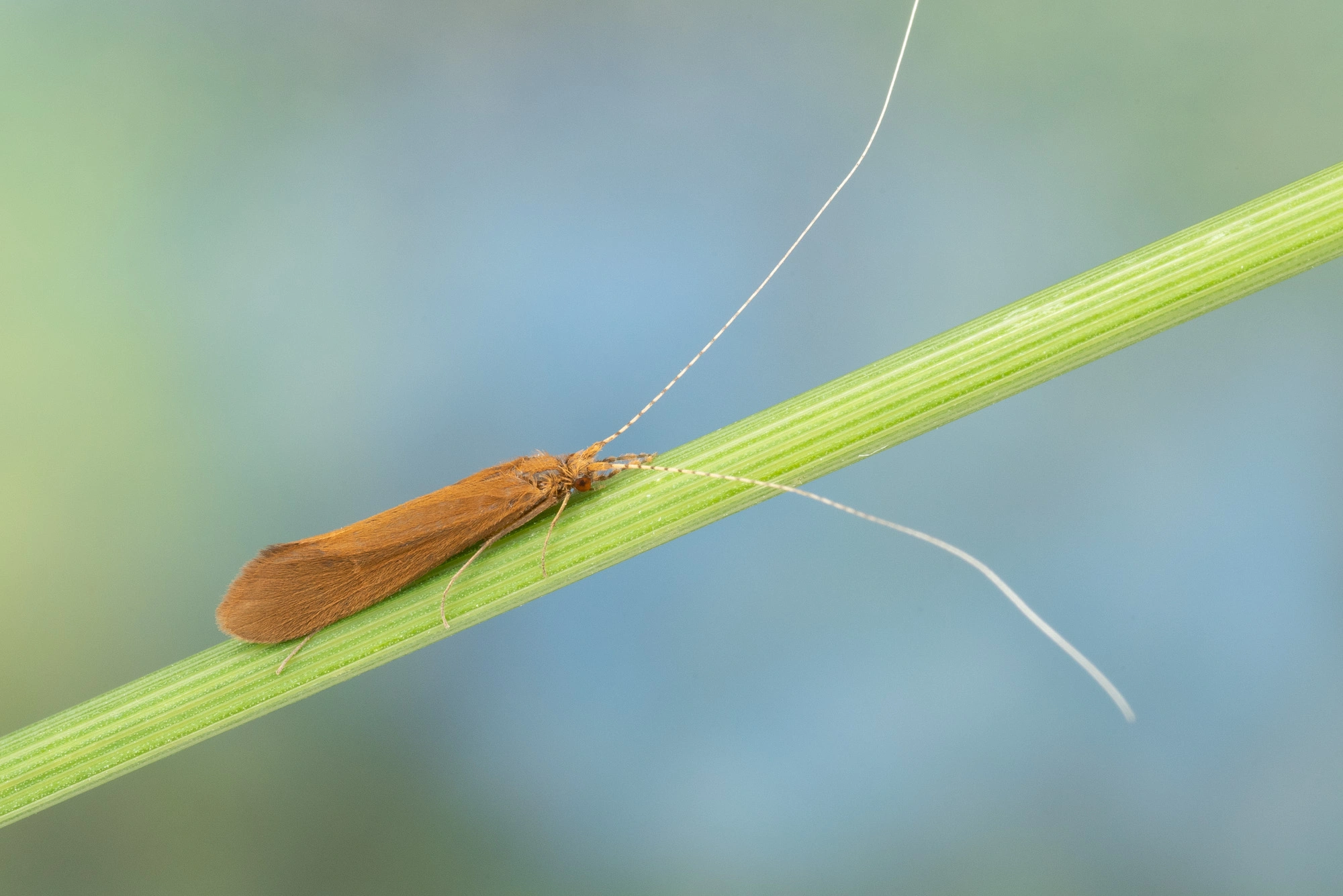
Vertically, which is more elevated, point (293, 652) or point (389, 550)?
point (389, 550)

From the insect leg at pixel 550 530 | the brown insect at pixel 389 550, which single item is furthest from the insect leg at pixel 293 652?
the insect leg at pixel 550 530

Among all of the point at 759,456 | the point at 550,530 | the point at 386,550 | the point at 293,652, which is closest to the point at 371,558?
the point at 386,550

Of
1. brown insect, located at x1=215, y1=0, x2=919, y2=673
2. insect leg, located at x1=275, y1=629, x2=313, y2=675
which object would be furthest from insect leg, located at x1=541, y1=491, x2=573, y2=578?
insect leg, located at x1=275, y1=629, x2=313, y2=675

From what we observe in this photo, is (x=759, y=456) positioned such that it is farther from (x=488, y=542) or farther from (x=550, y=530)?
(x=488, y=542)

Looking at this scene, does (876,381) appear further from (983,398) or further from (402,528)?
Answer: (402,528)

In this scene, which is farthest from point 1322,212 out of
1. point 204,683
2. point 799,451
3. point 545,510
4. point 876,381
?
point 204,683

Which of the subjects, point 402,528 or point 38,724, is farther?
point 402,528

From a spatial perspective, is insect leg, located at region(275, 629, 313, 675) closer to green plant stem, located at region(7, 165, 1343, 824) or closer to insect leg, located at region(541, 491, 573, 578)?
green plant stem, located at region(7, 165, 1343, 824)
